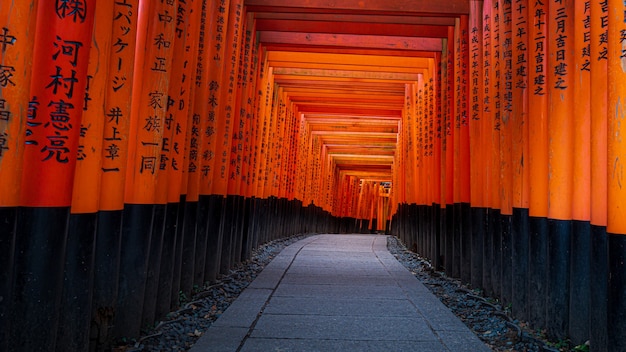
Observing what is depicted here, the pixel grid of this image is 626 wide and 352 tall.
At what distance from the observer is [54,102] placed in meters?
2.38

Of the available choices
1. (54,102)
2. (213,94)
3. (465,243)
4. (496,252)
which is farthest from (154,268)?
(465,243)

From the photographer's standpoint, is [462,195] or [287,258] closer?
[462,195]

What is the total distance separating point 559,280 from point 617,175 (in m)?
1.20

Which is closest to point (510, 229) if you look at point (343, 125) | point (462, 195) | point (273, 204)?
point (462, 195)

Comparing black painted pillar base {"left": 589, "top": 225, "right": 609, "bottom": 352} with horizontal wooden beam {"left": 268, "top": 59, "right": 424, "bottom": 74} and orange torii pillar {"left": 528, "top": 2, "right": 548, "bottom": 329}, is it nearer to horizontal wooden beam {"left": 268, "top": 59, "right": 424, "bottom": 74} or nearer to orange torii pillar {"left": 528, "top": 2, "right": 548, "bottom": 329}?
orange torii pillar {"left": 528, "top": 2, "right": 548, "bottom": 329}

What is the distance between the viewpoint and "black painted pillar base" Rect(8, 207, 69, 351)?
88.7 inches

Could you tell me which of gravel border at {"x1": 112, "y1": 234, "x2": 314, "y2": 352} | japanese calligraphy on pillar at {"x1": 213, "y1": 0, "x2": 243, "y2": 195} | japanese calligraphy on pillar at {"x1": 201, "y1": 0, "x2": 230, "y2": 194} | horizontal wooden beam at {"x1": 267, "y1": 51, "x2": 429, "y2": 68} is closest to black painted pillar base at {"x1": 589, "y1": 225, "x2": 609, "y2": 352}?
gravel border at {"x1": 112, "y1": 234, "x2": 314, "y2": 352}

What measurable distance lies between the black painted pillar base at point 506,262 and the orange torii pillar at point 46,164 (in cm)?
387

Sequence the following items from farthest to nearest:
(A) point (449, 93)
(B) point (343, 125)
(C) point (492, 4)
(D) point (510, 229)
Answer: (B) point (343, 125) → (A) point (449, 93) → (C) point (492, 4) → (D) point (510, 229)

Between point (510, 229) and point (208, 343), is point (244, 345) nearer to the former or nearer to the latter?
point (208, 343)

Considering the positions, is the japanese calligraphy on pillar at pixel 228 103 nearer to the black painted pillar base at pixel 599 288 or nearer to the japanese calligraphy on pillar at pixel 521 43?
the japanese calligraphy on pillar at pixel 521 43

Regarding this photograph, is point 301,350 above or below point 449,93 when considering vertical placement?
below

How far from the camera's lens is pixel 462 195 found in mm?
6531

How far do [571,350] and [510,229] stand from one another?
1512 millimetres
